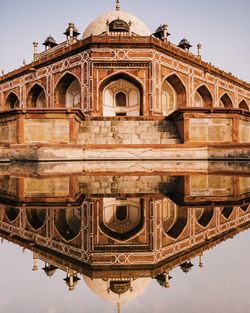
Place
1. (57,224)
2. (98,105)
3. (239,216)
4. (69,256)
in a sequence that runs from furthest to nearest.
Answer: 1. (98,105)
2. (239,216)
3. (57,224)
4. (69,256)

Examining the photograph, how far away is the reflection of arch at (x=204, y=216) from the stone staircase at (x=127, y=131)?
7239 mm

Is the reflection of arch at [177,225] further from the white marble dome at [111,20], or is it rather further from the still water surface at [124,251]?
the white marble dome at [111,20]

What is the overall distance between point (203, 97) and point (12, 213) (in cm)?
2051

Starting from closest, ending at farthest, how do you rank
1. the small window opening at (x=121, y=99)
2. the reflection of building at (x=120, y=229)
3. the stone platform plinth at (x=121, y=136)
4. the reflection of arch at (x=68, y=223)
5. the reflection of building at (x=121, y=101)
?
the reflection of building at (x=120, y=229)
the reflection of arch at (x=68, y=223)
the stone platform plinth at (x=121, y=136)
the reflection of building at (x=121, y=101)
the small window opening at (x=121, y=99)

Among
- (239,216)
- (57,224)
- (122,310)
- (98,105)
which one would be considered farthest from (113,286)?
(98,105)

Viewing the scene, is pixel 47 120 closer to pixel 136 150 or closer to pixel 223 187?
pixel 136 150

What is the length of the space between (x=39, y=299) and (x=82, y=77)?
16634 millimetres

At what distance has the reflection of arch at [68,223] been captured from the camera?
1.90 m

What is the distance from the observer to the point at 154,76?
16.7 metres

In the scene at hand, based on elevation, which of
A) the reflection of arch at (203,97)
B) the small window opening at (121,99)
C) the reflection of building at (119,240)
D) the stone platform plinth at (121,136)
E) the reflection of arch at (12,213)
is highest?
the reflection of arch at (203,97)

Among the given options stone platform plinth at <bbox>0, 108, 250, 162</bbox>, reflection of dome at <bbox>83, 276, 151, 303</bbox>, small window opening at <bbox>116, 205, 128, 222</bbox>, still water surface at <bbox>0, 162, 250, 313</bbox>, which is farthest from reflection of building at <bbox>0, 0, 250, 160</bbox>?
reflection of dome at <bbox>83, 276, 151, 303</bbox>

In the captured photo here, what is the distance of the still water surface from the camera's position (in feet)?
3.44

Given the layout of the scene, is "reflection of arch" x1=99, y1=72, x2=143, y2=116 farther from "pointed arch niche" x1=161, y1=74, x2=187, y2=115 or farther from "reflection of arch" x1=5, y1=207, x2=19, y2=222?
"reflection of arch" x1=5, y1=207, x2=19, y2=222

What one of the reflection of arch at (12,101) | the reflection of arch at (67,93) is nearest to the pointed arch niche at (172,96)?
the reflection of arch at (67,93)
